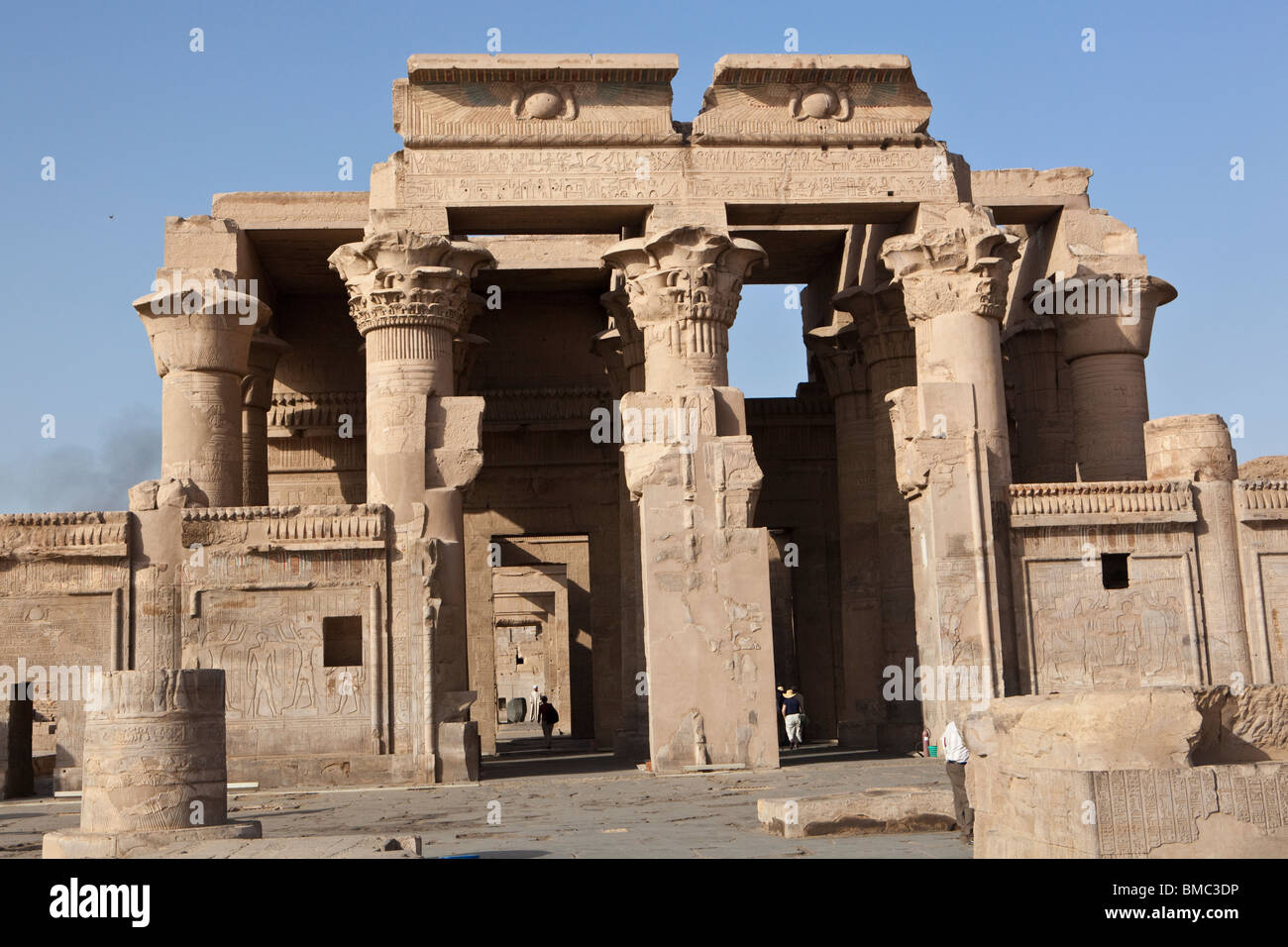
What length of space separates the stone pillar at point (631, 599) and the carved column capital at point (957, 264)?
380cm

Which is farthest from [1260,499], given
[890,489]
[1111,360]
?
[890,489]

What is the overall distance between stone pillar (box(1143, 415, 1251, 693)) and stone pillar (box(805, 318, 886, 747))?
4.13m

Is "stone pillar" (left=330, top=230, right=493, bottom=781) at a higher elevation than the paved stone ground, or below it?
higher

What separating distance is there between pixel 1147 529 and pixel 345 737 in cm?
909

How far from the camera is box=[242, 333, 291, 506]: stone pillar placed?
2112cm

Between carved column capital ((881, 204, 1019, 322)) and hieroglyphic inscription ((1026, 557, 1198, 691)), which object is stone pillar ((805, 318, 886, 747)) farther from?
carved column capital ((881, 204, 1019, 322))

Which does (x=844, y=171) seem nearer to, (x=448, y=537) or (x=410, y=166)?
(x=410, y=166)

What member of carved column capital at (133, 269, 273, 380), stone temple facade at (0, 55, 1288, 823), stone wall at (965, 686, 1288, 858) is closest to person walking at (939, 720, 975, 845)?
stone wall at (965, 686, 1288, 858)

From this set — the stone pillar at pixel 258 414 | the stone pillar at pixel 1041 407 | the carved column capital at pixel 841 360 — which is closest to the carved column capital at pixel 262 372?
the stone pillar at pixel 258 414

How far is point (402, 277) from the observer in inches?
665

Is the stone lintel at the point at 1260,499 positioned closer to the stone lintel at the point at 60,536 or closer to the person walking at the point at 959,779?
the person walking at the point at 959,779

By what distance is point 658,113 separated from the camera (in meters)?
17.8

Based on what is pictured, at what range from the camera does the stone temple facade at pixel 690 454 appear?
15852mm
